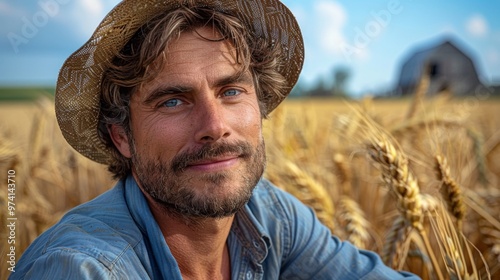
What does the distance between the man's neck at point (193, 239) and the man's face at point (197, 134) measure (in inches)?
2.6

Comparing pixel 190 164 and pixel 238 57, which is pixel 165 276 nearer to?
pixel 190 164

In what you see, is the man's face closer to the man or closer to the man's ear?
the man

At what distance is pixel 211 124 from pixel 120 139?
1.55 ft

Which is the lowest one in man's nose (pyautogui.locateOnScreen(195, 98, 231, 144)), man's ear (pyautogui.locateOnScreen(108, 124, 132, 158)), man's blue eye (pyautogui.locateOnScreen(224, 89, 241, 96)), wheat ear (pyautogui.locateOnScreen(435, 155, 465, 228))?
wheat ear (pyautogui.locateOnScreen(435, 155, 465, 228))

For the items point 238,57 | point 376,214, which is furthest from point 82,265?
point 376,214

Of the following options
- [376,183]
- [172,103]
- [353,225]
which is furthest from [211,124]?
[376,183]

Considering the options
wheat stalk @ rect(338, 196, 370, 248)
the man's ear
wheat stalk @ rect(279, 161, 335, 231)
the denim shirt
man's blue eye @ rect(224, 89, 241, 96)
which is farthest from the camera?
wheat stalk @ rect(279, 161, 335, 231)

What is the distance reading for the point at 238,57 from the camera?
5.38 feet

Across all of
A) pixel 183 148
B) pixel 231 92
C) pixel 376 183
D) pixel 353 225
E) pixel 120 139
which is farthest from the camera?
pixel 376 183

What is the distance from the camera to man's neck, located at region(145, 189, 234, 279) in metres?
1.61

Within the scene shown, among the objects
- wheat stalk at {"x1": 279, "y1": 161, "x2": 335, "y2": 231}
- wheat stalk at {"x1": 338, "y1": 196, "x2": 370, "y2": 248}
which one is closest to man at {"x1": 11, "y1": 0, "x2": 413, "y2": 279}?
wheat stalk at {"x1": 338, "y1": 196, "x2": 370, "y2": 248}

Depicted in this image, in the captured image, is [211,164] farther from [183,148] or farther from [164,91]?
[164,91]

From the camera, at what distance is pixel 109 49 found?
5.15ft

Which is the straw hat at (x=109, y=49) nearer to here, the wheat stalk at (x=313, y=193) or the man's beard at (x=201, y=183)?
the man's beard at (x=201, y=183)
